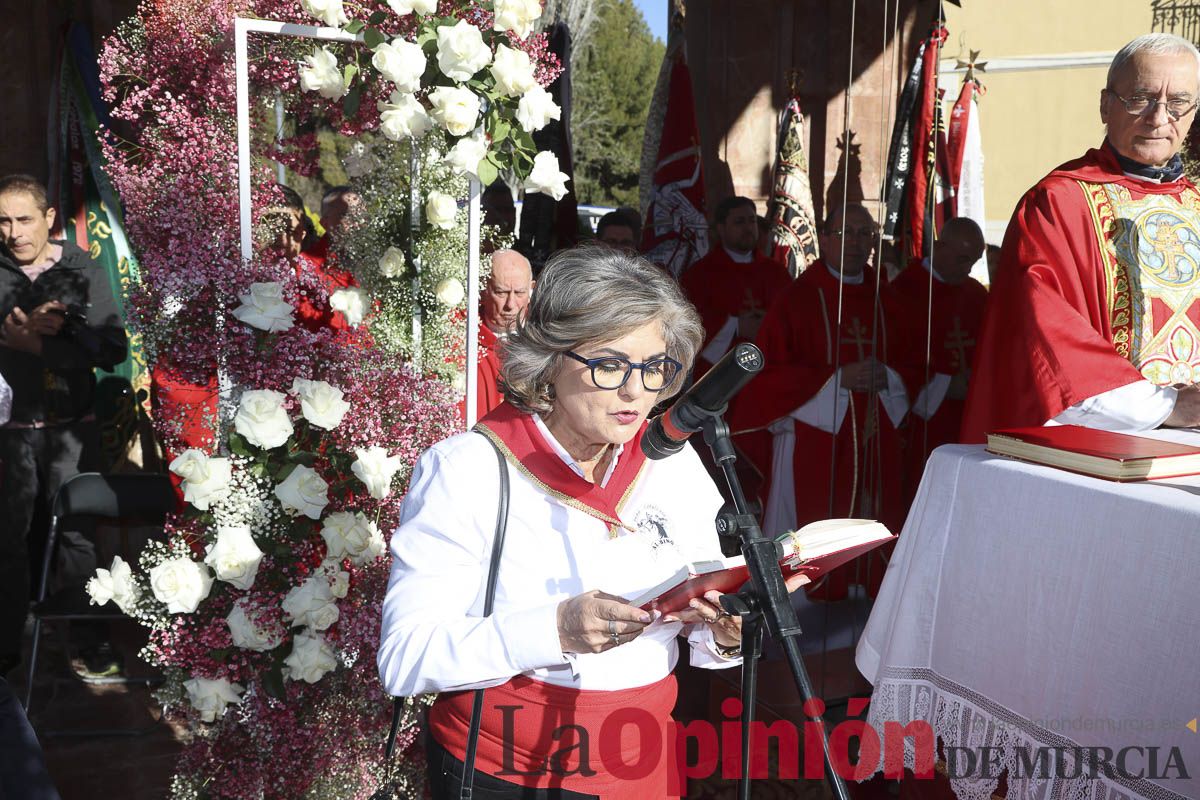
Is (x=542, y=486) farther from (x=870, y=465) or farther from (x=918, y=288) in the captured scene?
(x=918, y=288)

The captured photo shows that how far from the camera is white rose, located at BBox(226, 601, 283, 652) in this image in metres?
2.77

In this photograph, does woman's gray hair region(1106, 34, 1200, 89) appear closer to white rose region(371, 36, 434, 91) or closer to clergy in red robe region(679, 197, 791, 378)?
white rose region(371, 36, 434, 91)

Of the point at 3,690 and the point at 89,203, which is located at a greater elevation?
the point at 89,203

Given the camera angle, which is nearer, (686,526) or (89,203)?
(686,526)

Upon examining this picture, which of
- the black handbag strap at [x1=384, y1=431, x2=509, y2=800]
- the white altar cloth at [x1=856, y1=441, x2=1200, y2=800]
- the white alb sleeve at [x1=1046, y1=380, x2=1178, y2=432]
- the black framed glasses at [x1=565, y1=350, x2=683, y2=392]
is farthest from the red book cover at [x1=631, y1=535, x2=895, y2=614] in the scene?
the white alb sleeve at [x1=1046, y1=380, x2=1178, y2=432]

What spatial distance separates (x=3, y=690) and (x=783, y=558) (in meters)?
1.24

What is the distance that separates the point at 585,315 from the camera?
5.97 feet

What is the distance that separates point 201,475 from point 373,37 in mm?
1245

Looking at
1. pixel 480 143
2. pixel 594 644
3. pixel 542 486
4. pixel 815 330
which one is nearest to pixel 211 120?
pixel 480 143

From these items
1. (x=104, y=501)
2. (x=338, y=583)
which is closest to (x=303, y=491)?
(x=338, y=583)

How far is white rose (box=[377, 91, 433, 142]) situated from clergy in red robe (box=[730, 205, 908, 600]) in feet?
9.06

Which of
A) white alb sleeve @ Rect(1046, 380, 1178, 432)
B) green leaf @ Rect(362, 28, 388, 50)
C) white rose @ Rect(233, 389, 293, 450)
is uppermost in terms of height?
green leaf @ Rect(362, 28, 388, 50)

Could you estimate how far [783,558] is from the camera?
1.49m

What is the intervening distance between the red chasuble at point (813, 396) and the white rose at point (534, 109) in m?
2.53
